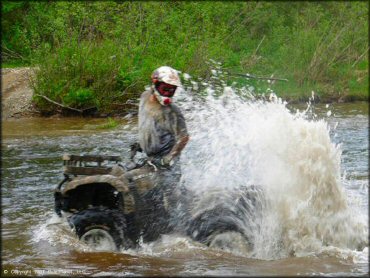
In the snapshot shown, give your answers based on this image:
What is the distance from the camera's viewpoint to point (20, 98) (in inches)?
859

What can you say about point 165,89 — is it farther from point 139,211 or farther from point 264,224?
point 264,224

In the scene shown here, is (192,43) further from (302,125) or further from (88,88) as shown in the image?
(302,125)

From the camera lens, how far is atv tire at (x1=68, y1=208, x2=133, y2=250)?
23.3ft

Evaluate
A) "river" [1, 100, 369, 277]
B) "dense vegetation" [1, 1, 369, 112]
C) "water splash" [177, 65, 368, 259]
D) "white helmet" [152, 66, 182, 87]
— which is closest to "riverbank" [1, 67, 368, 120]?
"dense vegetation" [1, 1, 369, 112]

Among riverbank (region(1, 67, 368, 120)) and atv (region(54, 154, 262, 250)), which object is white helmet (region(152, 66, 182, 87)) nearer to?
atv (region(54, 154, 262, 250))

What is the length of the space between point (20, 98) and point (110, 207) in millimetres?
15443

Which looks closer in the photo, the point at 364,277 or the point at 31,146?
the point at 364,277

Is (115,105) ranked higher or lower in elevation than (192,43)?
lower

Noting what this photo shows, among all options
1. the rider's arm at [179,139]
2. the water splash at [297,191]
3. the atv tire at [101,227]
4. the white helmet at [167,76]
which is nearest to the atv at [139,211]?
the atv tire at [101,227]

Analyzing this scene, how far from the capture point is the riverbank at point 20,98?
21078mm

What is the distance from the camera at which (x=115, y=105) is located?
2109 centimetres

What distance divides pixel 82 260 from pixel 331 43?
19.7 m

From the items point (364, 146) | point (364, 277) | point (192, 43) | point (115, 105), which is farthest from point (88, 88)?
point (364, 277)

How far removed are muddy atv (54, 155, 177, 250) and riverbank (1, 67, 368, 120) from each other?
13.7 m
